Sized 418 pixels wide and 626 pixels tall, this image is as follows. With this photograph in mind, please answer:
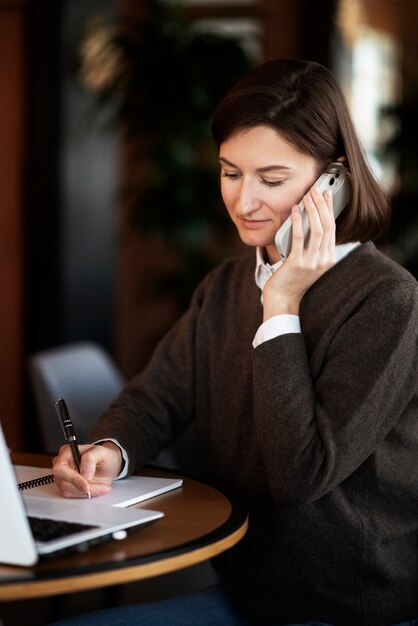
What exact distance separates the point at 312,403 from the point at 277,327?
0.46 feet

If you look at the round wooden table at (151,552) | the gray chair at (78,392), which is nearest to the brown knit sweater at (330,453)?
the round wooden table at (151,552)

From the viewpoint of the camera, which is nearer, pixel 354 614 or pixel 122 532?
pixel 122 532

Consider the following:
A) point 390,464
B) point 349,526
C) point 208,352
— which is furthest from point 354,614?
point 208,352

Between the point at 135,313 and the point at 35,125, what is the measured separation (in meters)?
1.95

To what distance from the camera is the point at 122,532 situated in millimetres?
1358

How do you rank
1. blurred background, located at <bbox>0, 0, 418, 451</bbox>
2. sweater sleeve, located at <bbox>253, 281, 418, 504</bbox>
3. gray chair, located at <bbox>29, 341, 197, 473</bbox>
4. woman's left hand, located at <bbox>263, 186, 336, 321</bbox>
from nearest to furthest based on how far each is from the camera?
sweater sleeve, located at <bbox>253, 281, 418, 504</bbox>, woman's left hand, located at <bbox>263, 186, 336, 321</bbox>, gray chair, located at <bbox>29, 341, 197, 473</bbox>, blurred background, located at <bbox>0, 0, 418, 451</bbox>

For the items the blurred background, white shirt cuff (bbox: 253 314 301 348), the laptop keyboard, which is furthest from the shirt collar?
the blurred background

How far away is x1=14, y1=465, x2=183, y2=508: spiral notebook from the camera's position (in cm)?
158

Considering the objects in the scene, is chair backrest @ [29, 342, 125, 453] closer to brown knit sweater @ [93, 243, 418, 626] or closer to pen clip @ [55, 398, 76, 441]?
brown knit sweater @ [93, 243, 418, 626]

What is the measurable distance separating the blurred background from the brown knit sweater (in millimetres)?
2293

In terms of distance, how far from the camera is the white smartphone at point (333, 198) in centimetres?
168

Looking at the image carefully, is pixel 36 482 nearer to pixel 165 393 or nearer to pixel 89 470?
pixel 89 470

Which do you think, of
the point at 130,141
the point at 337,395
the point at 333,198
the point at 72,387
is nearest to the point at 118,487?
the point at 337,395

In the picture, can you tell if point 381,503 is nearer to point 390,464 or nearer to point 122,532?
point 390,464
